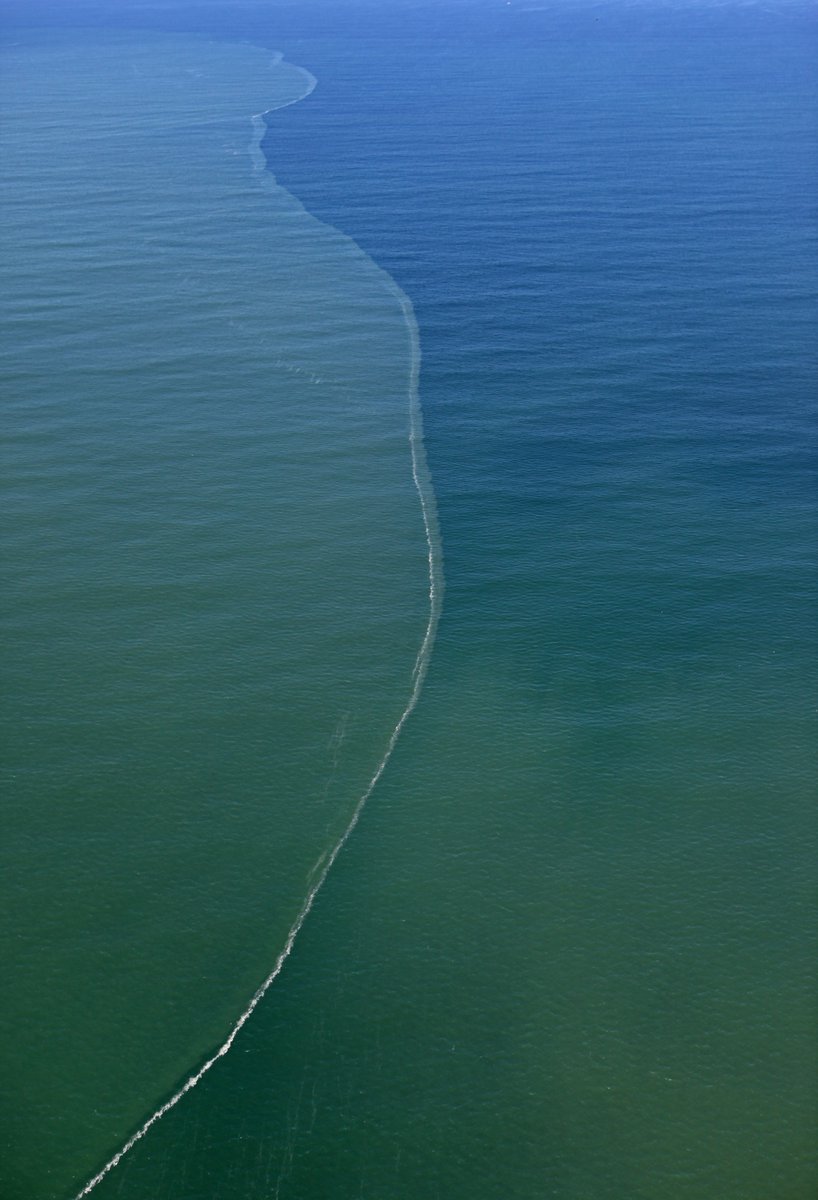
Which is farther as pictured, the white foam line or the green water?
the green water

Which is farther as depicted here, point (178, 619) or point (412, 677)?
point (178, 619)

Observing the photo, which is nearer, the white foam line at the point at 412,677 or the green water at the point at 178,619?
the white foam line at the point at 412,677

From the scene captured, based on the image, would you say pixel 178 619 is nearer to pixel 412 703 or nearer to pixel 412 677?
pixel 412 677

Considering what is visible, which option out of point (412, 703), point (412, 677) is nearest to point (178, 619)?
point (412, 677)

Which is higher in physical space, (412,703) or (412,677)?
(412,677)
